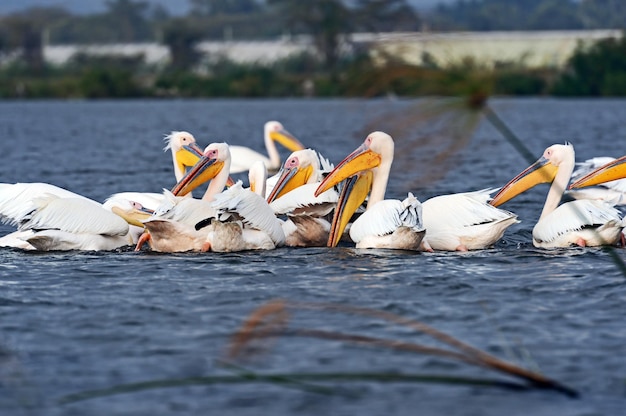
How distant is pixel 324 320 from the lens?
20.9 feet

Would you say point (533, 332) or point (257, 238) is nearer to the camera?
point (533, 332)

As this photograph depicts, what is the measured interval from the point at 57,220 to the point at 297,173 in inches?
93.5

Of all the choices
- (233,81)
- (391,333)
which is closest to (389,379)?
(391,333)

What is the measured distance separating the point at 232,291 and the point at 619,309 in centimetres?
221

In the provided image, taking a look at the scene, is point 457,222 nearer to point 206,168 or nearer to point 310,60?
point 310,60

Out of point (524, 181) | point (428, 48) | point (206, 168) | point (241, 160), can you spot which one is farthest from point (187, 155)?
point (428, 48)

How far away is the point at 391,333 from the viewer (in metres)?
6.02

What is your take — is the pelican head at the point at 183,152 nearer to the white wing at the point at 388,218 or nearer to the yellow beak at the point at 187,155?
the yellow beak at the point at 187,155

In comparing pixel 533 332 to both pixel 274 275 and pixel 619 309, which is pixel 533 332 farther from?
pixel 274 275

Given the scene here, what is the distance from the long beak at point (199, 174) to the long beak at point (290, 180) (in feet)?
1.99

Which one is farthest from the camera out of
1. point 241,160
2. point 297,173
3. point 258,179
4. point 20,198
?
point 241,160

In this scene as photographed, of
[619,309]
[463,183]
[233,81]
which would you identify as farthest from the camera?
[233,81]

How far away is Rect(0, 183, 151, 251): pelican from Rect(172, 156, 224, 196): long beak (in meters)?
0.88

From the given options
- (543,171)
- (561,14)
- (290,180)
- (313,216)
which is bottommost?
(313,216)
